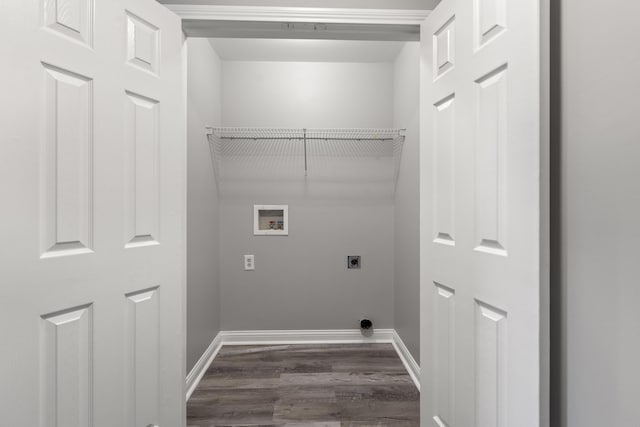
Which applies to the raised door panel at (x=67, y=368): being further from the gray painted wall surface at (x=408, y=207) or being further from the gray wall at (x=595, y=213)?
the gray painted wall surface at (x=408, y=207)

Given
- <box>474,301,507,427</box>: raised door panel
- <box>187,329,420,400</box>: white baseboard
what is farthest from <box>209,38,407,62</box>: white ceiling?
<box>187,329,420,400</box>: white baseboard

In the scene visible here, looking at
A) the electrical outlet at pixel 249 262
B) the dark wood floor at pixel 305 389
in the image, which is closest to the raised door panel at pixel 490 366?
the dark wood floor at pixel 305 389

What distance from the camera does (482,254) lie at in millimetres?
1049

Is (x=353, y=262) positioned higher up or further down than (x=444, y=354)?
higher up

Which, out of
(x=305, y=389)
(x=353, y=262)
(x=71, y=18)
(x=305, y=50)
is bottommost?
(x=305, y=389)

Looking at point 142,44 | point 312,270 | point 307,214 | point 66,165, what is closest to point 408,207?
point 307,214

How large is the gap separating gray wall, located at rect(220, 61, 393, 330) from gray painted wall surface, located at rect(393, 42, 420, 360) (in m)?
0.15

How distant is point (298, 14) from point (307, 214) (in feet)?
5.07

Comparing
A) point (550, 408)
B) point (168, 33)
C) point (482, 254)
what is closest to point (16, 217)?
point (168, 33)

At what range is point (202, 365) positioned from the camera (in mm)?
2156

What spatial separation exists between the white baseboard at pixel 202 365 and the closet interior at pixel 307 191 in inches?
4.7

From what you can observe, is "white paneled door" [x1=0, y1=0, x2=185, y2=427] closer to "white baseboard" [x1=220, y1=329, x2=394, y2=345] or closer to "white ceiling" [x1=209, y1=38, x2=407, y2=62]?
"white ceiling" [x1=209, y1=38, x2=407, y2=62]

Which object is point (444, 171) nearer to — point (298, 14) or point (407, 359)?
point (298, 14)

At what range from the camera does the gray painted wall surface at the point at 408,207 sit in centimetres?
210
